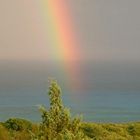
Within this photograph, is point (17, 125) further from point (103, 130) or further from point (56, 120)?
point (56, 120)

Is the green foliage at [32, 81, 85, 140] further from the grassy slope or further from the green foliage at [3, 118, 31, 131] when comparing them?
the green foliage at [3, 118, 31, 131]

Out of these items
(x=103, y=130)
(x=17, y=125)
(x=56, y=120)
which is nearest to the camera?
(x=56, y=120)

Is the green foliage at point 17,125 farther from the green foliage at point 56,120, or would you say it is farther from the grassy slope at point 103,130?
the green foliage at point 56,120

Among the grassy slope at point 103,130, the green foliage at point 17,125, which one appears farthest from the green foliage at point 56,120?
the green foliage at point 17,125

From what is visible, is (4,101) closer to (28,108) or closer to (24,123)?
(28,108)

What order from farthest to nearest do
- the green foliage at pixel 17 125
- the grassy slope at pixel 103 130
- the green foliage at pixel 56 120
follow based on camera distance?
1. the green foliage at pixel 17 125
2. the grassy slope at pixel 103 130
3. the green foliage at pixel 56 120

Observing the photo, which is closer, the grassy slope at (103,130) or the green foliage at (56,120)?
the green foliage at (56,120)

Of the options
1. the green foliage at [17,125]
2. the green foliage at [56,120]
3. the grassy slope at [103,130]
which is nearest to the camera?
the green foliage at [56,120]

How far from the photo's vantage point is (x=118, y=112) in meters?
166

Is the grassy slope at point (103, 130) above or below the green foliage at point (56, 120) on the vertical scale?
above

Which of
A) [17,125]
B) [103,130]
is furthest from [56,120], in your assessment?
[103,130]

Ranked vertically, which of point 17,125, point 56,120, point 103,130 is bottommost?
point 56,120

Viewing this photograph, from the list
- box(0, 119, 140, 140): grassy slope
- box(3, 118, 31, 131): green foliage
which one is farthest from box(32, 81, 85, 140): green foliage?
box(3, 118, 31, 131): green foliage

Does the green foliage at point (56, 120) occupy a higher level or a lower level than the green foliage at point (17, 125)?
lower
